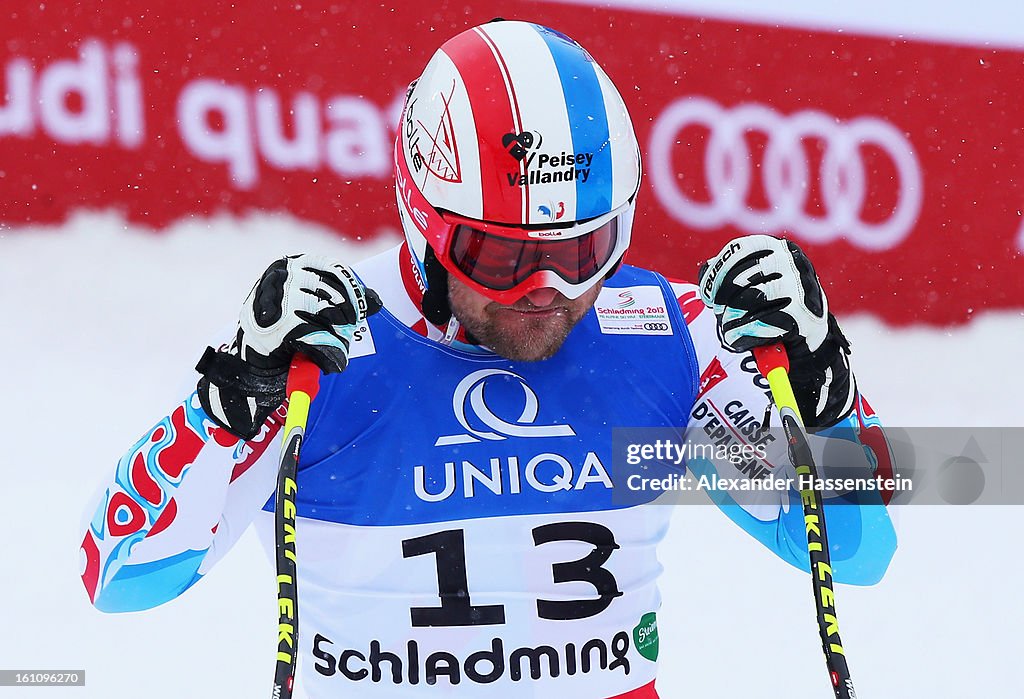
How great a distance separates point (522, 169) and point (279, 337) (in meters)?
0.61

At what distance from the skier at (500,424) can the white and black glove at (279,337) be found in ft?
0.03

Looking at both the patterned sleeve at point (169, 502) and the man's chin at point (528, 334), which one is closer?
the patterned sleeve at point (169, 502)

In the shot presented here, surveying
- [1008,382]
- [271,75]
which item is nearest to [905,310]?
[1008,382]

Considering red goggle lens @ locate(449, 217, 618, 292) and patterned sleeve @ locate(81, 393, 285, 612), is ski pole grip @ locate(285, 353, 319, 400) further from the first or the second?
red goggle lens @ locate(449, 217, 618, 292)

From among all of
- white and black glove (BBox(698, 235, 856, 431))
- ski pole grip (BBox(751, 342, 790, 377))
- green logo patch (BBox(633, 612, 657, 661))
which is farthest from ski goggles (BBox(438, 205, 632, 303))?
green logo patch (BBox(633, 612, 657, 661))

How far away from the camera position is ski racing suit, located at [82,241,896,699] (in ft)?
9.27

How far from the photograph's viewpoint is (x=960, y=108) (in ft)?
20.6

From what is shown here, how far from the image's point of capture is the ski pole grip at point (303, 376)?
8.19 ft

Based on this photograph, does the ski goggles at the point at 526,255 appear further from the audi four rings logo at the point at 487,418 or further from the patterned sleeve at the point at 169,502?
the patterned sleeve at the point at 169,502

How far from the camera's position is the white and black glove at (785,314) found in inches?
101

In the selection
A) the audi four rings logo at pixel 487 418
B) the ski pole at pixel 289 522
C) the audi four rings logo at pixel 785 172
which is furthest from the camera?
the audi four rings logo at pixel 785 172

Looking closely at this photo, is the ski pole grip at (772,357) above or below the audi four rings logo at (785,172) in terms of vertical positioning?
below

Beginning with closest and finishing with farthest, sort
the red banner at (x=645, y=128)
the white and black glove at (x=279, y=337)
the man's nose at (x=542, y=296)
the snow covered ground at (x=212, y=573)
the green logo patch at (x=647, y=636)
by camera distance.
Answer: the white and black glove at (x=279, y=337) → the man's nose at (x=542, y=296) → the green logo patch at (x=647, y=636) → the snow covered ground at (x=212, y=573) → the red banner at (x=645, y=128)

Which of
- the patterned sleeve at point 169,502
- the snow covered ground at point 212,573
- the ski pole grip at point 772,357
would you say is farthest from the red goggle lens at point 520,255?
the snow covered ground at point 212,573
